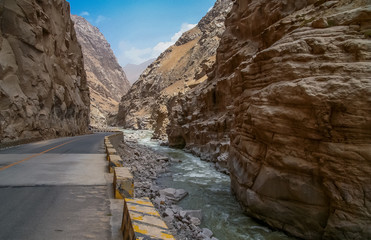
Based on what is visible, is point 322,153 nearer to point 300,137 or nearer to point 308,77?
point 300,137

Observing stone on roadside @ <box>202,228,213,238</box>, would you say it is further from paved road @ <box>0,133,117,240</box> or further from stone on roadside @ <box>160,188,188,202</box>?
paved road @ <box>0,133,117,240</box>

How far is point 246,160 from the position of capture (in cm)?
1010

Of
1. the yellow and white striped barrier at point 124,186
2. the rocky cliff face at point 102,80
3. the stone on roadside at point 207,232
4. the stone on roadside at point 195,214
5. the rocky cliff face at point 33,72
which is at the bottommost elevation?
the stone on roadside at point 207,232

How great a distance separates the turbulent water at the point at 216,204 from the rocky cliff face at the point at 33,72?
1339 centimetres

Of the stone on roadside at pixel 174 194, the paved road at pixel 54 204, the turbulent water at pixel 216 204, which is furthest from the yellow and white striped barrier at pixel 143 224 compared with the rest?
the stone on roadside at pixel 174 194

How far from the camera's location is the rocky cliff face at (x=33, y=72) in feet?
61.9

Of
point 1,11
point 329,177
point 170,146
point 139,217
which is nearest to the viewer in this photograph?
point 139,217

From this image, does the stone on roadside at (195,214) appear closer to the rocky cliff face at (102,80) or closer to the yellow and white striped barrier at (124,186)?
the yellow and white striped barrier at (124,186)

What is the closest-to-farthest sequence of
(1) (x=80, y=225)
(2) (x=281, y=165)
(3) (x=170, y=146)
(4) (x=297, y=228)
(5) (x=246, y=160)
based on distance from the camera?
(1) (x=80, y=225)
(4) (x=297, y=228)
(2) (x=281, y=165)
(5) (x=246, y=160)
(3) (x=170, y=146)

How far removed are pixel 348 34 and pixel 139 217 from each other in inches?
356

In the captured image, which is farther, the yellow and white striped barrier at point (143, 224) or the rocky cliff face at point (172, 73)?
the rocky cliff face at point (172, 73)

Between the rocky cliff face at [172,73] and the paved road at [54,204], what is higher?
the rocky cliff face at [172,73]

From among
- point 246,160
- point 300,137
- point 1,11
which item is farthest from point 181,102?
point 300,137

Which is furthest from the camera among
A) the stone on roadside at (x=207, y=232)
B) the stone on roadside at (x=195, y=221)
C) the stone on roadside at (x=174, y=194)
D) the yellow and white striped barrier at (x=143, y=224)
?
the stone on roadside at (x=174, y=194)
